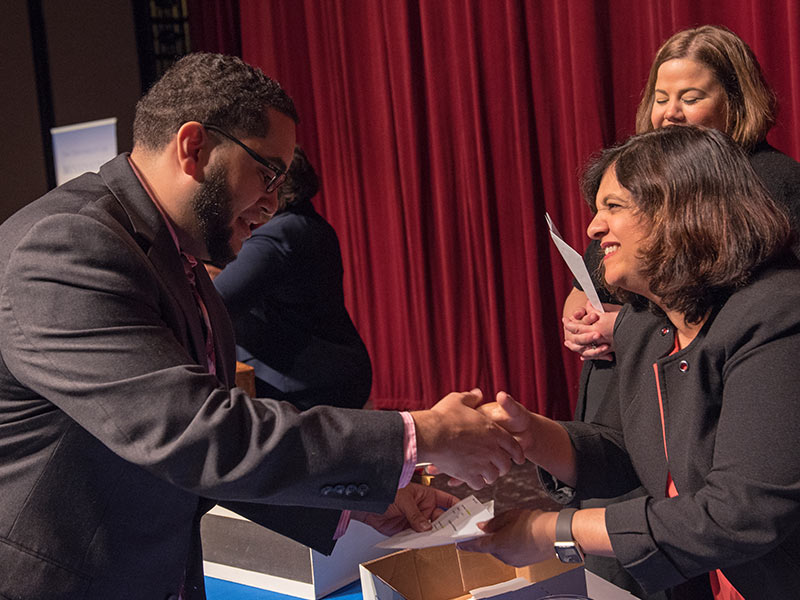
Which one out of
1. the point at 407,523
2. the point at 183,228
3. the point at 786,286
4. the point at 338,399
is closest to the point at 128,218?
the point at 183,228

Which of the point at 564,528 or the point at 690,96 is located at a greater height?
the point at 690,96

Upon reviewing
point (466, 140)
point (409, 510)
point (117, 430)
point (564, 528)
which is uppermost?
point (466, 140)

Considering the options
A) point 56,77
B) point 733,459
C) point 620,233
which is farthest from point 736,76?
point 56,77

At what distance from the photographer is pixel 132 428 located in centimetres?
111

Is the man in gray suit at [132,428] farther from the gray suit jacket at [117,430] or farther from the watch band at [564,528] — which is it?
the watch band at [564,528]

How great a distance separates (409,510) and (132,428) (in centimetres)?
67

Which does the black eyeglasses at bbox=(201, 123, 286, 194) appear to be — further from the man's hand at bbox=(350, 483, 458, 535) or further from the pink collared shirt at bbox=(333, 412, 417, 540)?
the man's hand at bbox=(350, 483, 458, 535)

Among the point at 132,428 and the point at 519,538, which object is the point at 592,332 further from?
the point at 132,428

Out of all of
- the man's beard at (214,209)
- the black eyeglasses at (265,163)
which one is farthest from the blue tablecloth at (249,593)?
the black eyeglasses at (265,163)

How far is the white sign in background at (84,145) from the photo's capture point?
6031mm

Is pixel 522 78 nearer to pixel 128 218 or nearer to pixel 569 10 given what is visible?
pixel 569 10

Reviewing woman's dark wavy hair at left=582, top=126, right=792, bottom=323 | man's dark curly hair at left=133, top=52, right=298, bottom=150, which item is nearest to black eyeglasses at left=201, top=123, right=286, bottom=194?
man's dark curly hair at left=133, top=52, right=298, bottom=150

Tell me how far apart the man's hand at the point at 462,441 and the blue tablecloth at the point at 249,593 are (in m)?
0.36

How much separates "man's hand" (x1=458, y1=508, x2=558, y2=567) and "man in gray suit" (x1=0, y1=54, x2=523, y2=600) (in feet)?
0.25
